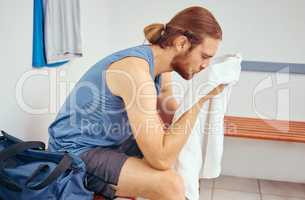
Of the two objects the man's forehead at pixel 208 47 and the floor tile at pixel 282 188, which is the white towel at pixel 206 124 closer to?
the man's forehead at pixel 208 47

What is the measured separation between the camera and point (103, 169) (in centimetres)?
112

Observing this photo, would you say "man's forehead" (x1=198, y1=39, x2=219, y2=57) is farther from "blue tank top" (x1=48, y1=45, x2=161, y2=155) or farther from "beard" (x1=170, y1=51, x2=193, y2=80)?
"blue tank top" (x1=48, y1=45, x2=161, y2=155)

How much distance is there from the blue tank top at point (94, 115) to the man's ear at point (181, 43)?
100 millimetres

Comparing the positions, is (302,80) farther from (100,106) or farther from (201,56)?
(100,106)

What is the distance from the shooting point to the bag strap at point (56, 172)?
3.06ft

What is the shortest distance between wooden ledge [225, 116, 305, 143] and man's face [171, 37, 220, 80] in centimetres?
86

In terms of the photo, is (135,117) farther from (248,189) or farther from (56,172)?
(248,189)

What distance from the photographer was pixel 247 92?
7.22 feet

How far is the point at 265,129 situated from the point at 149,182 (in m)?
1.17

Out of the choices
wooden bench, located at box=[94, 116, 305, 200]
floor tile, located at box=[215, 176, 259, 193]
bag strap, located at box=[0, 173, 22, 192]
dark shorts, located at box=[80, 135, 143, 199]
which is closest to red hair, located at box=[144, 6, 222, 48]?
dark shorts, located at box=[80, 135, 143, 199]

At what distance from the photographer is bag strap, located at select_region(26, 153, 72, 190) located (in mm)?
932

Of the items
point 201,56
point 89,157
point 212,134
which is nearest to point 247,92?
point 212,134

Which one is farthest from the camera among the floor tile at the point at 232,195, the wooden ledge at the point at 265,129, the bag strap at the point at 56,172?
the floor tile at the point at 232,195

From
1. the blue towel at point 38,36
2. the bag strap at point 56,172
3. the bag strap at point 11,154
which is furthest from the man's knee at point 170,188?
the blue towel at point 38,36
